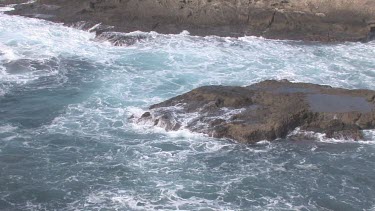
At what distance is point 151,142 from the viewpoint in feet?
79.5

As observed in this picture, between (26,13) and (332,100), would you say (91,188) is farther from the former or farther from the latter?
(26,13)

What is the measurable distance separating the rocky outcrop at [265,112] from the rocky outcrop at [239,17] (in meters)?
12.0

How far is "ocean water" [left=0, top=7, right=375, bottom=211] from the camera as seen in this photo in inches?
799

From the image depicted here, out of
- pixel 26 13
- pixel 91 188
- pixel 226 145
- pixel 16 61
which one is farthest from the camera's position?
pixel 26 13

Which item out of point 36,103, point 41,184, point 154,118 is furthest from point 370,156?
point 36,103

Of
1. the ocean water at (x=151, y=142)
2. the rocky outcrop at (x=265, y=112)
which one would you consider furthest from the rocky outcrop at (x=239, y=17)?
the rocky outcrop at (x=265, y=112)

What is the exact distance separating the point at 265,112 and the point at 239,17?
1603 centimetres

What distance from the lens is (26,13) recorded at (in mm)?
42594

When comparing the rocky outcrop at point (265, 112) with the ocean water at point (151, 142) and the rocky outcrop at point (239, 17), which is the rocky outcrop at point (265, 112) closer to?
the ocean water at point (151, 142)

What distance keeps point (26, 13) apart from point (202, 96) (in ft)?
73.3

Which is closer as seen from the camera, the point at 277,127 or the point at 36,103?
the point at 277,127

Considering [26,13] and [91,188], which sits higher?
[26,13]

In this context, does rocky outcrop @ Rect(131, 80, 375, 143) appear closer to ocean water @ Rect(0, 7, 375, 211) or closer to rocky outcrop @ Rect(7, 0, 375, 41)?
ocean water @ Rect(0, 7, 375, 211)

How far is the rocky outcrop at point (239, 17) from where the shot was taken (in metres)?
38.3
